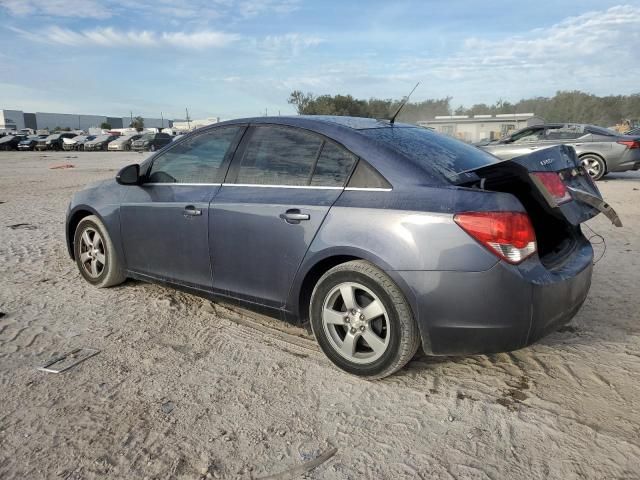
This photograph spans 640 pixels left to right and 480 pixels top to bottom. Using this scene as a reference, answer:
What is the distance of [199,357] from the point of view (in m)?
3.33

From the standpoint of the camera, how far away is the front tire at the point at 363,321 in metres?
2.81

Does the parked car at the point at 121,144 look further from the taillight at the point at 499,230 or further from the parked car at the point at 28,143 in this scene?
the taillight at the point at 499,230

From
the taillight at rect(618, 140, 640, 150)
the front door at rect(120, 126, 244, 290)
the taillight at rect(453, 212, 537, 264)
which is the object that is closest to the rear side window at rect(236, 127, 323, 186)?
the front door at rect(120, 126, 244, 290)

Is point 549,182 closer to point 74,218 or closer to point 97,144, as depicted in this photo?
point 74,218

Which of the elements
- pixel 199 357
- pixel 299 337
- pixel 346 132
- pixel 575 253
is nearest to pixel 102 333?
pixel 199 357

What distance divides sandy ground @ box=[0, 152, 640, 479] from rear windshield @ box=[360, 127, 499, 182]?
1.24 m

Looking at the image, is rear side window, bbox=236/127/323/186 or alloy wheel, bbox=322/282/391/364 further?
rear side window, bbox=236/127/323/186

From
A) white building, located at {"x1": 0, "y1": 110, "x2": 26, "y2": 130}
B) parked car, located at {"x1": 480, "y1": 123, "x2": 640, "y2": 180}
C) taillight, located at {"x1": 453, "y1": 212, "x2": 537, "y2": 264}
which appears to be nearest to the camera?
taillight, located at {"x1": 453, "y1": 212, "x2": 537, "y2": 264}

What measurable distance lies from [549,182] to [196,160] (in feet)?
8.17

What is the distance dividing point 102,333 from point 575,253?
3.27 m

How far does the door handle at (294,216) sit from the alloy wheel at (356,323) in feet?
1.52

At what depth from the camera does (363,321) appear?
2947 millimetres

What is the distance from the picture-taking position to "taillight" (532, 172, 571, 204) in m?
2.83

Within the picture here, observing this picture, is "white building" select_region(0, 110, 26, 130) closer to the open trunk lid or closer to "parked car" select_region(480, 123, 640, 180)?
"parked car" select_region(480, 123, 640, 180)
